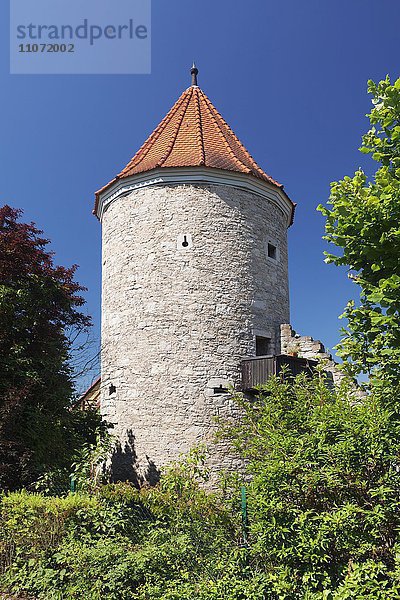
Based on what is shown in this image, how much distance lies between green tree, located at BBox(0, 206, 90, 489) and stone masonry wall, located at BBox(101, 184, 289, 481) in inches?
64.2

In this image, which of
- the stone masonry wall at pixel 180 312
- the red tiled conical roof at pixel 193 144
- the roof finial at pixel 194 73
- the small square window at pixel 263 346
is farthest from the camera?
the roof finial at pixel 194 73

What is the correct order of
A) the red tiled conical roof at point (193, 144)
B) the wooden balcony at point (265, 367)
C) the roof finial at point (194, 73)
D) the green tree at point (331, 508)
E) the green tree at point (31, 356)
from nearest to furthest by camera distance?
the green tree at point (331, 508), the green tree at point (31, 356), the wooden balcony at point (265, 367), the red tiled conical roof at point (193, 144), the roof finial at point (194, 73)

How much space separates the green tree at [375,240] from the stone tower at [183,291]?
18.0 ft

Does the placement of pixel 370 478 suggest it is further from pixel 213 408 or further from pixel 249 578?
pixel 213 408

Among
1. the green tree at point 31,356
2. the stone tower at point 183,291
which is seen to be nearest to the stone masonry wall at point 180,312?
the stone tower at point 183,291

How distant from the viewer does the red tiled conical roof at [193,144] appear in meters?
12.3

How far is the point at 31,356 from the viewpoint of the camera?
9500 mm

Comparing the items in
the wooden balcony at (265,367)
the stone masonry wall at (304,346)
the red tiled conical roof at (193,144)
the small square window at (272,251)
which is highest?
the red tiled conical roof at (193,144)

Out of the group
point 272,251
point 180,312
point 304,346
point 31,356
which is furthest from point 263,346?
point 31,356

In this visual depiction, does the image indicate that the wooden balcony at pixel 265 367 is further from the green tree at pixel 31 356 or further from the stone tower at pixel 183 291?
the green tree at pixel 31 356

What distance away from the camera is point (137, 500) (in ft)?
26.9

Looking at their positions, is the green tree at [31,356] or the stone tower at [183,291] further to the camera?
the stone tower at [183,291]

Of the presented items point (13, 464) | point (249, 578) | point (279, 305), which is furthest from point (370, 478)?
point (279, 305)

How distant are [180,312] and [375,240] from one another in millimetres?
6435
